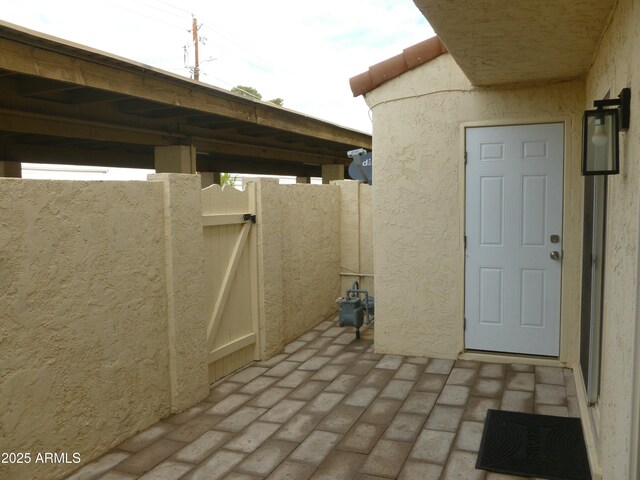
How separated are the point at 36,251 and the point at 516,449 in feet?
10.6

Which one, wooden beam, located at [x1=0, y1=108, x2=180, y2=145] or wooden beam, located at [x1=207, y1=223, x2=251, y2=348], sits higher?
wooden beam, located at [x1=0, y1=108, x2=180, y2=145]

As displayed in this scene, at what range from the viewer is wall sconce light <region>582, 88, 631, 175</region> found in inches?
101

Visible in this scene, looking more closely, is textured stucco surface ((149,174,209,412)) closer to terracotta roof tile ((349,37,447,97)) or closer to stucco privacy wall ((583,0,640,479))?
terracotta roof tile ((349,37,447,97))

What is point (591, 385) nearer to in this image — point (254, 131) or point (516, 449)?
point (516, 449)

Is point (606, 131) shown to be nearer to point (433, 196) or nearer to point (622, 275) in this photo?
point (622, 275)

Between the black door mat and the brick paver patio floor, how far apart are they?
3.8 inches

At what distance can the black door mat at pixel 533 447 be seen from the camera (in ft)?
10.9

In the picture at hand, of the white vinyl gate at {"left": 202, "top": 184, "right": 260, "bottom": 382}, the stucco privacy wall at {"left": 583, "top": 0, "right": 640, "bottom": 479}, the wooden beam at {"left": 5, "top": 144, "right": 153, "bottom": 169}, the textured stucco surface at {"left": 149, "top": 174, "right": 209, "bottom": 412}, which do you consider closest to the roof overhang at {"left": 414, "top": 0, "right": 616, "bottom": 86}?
the stucco privacy wall at {"left": 583, "top": 0, "right": 640, "bottom": 479}

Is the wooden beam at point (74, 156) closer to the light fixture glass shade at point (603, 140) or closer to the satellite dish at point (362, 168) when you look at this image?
the satellite dish at point (362, 168)

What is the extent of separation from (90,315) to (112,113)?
4.70 metres

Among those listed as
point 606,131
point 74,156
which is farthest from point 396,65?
point 74,156

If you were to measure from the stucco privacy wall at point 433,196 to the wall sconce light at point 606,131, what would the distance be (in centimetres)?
242

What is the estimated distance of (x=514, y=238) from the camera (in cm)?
530

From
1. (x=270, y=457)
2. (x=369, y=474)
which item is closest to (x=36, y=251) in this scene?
(x=270, y=457)
